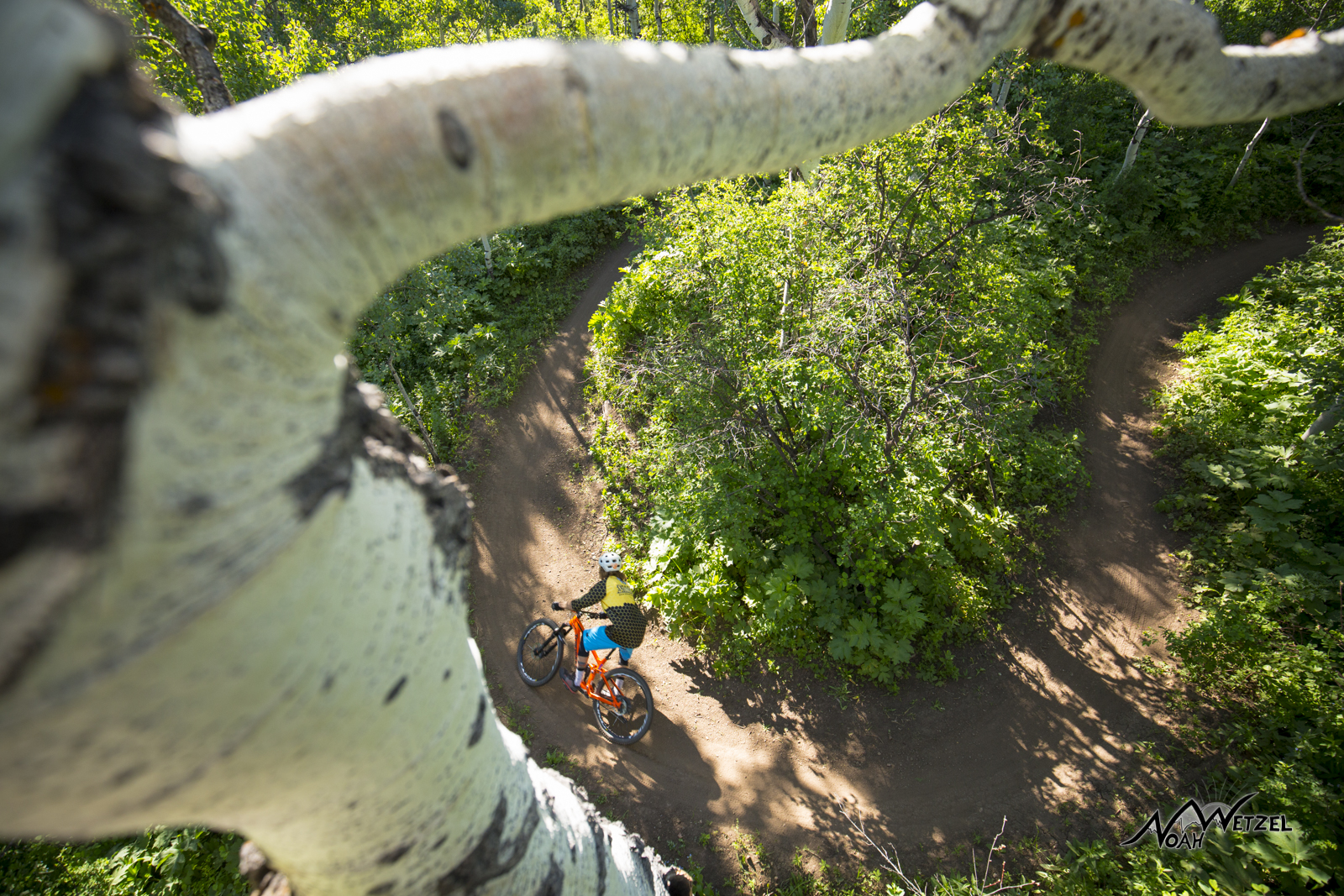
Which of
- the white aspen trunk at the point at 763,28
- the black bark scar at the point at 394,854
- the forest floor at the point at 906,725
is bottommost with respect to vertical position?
the forest floor at the point at 906,725

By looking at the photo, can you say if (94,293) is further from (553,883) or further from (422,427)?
(422,427)

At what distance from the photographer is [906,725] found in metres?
6.55

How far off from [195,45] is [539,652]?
7.20 metres

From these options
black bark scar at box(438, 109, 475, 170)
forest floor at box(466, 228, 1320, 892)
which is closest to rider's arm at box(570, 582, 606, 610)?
forest floor at box(466, 228, 1320, 892)

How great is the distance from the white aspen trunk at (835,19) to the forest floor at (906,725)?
22.0ft

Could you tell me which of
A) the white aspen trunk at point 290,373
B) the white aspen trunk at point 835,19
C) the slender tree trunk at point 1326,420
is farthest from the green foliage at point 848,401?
the white aspen trunk at point 290,373

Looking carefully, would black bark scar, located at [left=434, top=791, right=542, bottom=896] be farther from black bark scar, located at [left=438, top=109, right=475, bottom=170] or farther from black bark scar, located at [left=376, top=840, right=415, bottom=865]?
black bark scar, located at [left=438, top=109, right=475, bottom=170]

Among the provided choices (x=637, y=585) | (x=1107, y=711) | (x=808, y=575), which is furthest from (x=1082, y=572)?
(x=637, y=585)

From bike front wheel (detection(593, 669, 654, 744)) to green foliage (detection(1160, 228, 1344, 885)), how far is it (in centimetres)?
587

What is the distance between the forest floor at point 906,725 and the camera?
5.82 m

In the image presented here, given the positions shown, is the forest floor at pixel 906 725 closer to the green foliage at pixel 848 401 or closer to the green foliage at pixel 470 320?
the green foliage at pixel 848 401

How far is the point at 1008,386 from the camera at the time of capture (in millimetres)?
7035

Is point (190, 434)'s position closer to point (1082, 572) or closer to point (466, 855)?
point (466, 855)

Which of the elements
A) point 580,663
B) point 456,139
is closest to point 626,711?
point 580,663
